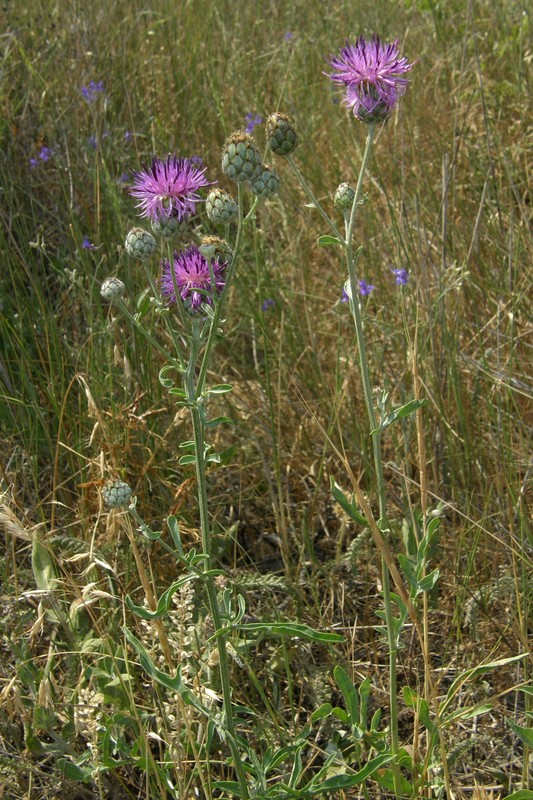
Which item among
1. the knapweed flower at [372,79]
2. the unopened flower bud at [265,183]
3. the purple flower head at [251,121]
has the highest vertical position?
the purple flower head at [251,121]

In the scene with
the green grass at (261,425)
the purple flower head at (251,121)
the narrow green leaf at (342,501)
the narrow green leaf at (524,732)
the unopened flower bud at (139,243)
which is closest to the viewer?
the narrow green leaf at (524,732)

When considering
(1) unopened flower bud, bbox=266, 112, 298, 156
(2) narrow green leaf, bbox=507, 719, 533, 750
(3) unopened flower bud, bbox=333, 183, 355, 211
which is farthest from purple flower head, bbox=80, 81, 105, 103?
(2) narrow green leaf, bbox=507, 719, 533, 750

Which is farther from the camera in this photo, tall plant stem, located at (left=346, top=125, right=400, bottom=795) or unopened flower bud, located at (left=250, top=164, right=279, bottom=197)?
unopened flower bud, located at (left=250, top=164, right=279, bottom=197)

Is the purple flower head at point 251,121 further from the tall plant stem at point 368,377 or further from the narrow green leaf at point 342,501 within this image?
the narrow green leaf at point 342,501

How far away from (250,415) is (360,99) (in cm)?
124

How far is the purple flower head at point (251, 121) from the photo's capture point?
140 inches

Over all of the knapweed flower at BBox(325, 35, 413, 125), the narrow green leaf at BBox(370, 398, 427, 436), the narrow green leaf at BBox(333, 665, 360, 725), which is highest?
the knapweed flower at BBox(325, 35, 413, 125)

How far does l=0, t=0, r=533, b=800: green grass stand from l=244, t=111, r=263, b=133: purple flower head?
0.07 metres

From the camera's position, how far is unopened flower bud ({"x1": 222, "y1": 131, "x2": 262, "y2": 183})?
64.0 inches

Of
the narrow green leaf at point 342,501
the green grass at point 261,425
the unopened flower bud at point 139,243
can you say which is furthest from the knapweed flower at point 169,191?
the narrow green leaf at point 342,501

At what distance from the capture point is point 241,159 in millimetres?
1622

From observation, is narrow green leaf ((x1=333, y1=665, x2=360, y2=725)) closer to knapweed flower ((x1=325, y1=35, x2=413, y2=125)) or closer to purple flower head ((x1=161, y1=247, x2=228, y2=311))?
purple flower head ((x1=161, y1=247, x2=228, y2=311))

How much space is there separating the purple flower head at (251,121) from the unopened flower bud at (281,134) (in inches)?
75.3

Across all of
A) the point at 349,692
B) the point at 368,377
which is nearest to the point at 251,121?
the point at 368,377
